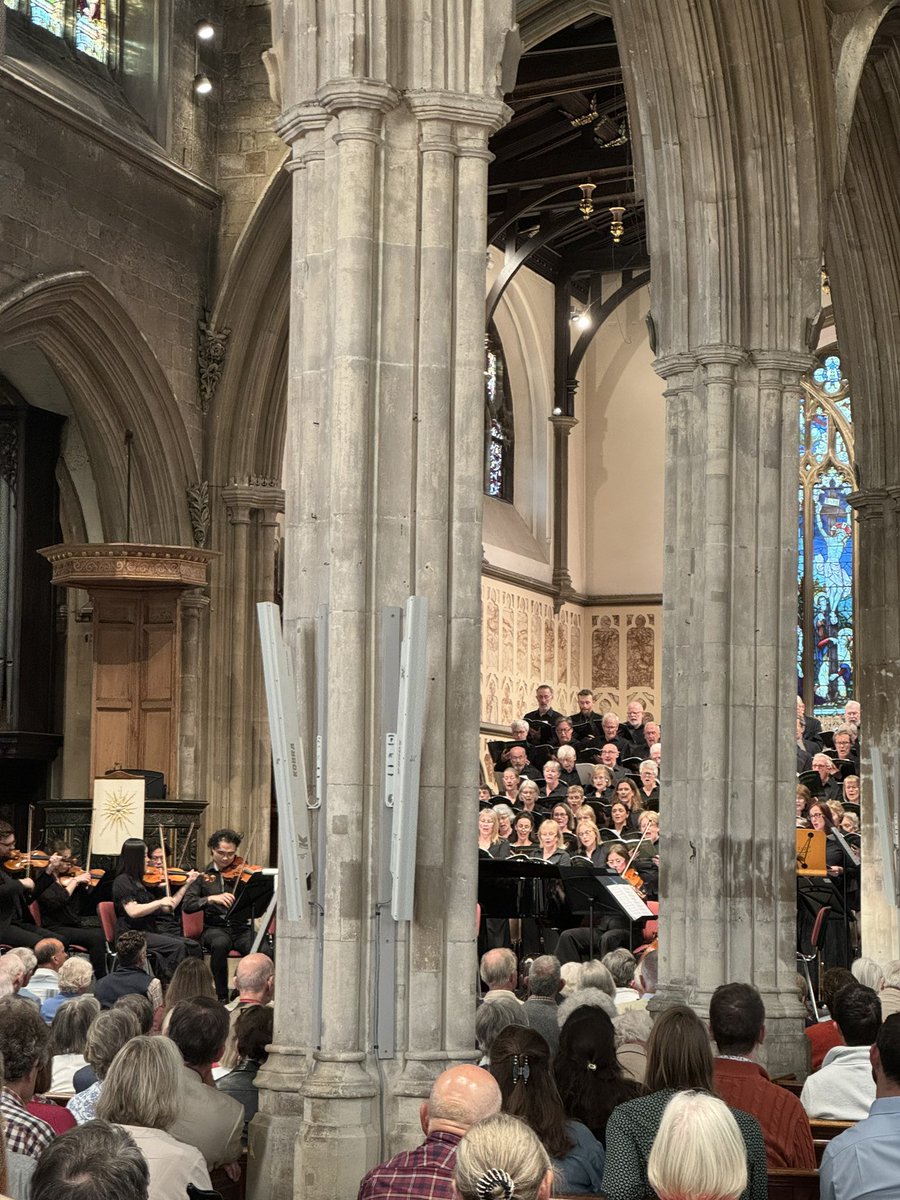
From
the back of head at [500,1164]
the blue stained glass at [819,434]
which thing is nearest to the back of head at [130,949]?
the back of head at [500,1164]

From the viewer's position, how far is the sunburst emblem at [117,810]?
39.8 ft

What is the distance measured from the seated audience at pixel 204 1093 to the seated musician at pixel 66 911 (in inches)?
277

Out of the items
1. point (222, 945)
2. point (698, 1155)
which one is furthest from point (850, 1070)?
point (222, 945)

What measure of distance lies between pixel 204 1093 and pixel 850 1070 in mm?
2096

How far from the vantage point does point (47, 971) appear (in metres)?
8.42

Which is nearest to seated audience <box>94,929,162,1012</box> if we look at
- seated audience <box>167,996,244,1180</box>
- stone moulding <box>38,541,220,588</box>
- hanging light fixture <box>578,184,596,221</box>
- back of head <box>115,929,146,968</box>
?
back of head <box>115,929,146,968</box>

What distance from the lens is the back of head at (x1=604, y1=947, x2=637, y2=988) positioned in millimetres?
9305

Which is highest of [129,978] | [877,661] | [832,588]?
[832,588]

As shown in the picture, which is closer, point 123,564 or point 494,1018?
point 494,1018

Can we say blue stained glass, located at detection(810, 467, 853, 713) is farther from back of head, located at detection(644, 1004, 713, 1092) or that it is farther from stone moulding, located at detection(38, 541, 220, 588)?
back of head, located at detection(644, 1004, 713, 1092)

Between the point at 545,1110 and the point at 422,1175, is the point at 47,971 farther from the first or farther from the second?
the point at 422,1175

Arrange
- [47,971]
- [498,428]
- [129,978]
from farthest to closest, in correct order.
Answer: [498,428] → [47,971] → [129,978]

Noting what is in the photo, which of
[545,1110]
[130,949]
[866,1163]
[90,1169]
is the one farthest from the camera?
[130,949]

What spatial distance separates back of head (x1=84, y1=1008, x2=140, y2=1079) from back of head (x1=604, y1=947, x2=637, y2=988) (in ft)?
14.3
